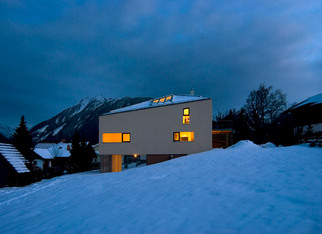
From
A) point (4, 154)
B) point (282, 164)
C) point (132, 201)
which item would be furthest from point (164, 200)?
point (4, 154)

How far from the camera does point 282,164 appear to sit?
27.2ft

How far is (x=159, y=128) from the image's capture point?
71.2ft

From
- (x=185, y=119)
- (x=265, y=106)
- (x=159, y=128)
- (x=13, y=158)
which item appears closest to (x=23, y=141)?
(x=13, y=158)

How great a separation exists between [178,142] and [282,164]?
13.2 metres

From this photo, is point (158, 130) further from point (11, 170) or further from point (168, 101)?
point (11, 170)

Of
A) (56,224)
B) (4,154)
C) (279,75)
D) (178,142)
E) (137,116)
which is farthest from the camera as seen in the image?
(279,75)

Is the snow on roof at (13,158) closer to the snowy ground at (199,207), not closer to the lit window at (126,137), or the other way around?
the lit window at (126,137)

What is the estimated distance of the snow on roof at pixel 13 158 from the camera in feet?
59.1

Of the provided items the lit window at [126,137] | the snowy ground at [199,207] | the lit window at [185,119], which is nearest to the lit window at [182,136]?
the lit window at [185,119]

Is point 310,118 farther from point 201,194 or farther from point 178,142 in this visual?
point 201,194

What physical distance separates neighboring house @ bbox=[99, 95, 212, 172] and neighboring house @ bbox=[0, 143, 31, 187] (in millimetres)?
8122

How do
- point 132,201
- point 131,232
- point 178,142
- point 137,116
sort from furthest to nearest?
point 137,116
point 178,142
point 132,201
point 131,232

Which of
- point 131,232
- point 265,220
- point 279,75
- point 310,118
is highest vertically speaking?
point 279,75

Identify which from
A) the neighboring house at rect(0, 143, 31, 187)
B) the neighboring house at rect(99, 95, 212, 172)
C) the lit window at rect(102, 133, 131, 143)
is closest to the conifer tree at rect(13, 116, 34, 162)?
the neighboring house at rect(0, 143, 31, 187)
